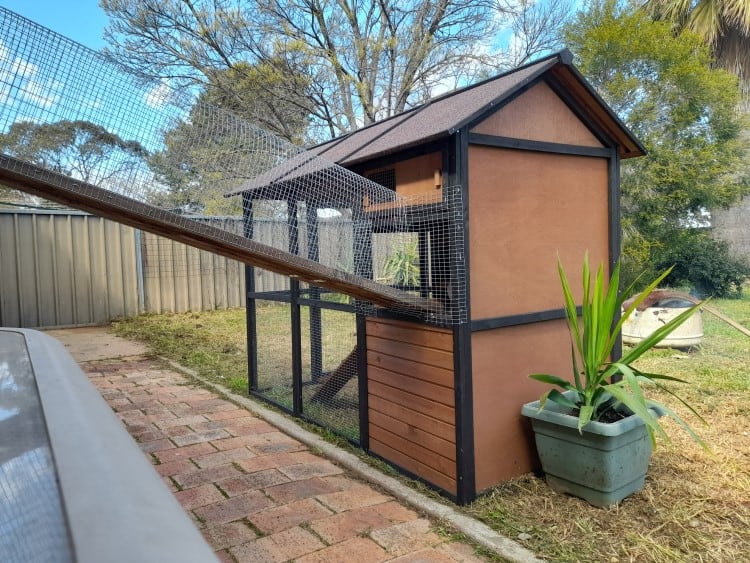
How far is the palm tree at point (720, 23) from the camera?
33.2 feet

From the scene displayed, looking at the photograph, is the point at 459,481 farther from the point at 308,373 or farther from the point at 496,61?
the point at 496,61

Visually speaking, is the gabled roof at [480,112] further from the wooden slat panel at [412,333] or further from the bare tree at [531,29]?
the bare tree at [531,29]

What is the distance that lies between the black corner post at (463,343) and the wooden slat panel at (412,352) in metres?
0.07

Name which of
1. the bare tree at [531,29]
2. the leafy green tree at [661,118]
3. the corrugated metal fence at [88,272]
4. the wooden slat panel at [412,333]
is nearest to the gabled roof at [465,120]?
the wooden slat panel at [412,333]

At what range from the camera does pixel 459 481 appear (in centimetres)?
224

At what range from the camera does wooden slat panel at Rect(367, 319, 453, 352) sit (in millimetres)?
2285

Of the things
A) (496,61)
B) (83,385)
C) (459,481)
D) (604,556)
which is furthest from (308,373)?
(496,61)

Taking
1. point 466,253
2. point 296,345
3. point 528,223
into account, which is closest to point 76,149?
point 466,253

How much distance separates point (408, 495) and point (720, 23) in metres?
12.0

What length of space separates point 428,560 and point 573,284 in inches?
58.9

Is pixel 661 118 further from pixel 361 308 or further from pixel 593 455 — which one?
pixel 593 455

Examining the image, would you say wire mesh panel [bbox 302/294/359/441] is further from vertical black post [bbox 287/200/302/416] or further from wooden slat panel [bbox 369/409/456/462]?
wooden slat panel [bbox 369/409/456/462]

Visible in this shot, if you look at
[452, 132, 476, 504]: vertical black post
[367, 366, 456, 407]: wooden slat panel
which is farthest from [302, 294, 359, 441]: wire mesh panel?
[452, 132, 476, 504]: vertical black post

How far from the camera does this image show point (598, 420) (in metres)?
2.30
